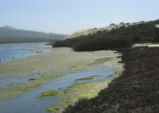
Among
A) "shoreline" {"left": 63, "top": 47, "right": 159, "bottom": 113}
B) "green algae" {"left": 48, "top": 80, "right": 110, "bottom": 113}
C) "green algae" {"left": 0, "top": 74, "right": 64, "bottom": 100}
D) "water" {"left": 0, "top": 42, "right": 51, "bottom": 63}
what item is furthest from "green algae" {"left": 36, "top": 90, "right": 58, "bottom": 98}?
"water" {"left": 0, "top": 42, "right": 51, "bottom": 63}

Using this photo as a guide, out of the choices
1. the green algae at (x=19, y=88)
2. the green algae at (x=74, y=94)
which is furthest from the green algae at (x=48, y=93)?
the green algae at (x=19, y=88)

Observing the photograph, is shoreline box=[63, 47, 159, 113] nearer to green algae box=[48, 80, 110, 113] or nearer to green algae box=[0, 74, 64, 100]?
green algae box=[48, 80, 110, 113]

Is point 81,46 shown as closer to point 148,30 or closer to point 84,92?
point 148,30

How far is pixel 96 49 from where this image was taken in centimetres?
2744

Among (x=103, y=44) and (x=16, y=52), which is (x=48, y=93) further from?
(x=16, y=52)

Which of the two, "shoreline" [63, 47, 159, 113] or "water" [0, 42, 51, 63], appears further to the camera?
"water" [0, 42, 51, 63]

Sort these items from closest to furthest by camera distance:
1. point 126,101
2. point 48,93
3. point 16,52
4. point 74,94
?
point 126,101 < point 74,94 < point 48,93 < point 16,52

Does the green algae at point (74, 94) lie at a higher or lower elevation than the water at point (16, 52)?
lower

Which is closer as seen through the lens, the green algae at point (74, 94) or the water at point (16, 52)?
the green algae at point (74, 94)

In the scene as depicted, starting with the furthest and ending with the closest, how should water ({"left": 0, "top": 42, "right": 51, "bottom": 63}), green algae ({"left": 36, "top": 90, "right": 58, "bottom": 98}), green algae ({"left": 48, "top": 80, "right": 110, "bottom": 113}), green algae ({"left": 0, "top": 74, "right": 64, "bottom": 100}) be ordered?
water ({"left": 0, "top": 42, "right": 51, "bottom": 63}) < green algae ({"left": 0, "top": 74, "right": 64, "bottom": 100}) < green algae ({"left": 36, "top": 90, "right": 58, "bottom": 98}) < green algae ({"left": 48, "top": 80, "right": 110, "bottom": 113})

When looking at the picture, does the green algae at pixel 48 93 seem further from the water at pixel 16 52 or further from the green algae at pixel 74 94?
the water at pixel 16 52

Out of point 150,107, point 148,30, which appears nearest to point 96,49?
point 148,30

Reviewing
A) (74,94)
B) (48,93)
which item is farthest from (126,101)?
(48,93)

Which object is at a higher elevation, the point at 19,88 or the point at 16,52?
the point at 16,52
